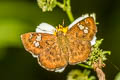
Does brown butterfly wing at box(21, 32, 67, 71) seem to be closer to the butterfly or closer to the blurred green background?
the butterfly

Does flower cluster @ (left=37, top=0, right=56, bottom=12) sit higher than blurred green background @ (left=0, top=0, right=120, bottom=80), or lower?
higher

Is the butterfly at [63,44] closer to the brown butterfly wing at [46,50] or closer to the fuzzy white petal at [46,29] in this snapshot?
the brown butterfly wing at [46,50]

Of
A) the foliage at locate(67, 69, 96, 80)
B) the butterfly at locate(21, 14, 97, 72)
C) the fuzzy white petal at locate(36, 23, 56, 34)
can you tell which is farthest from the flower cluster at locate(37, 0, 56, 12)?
the foliage at locate(67, 69, 96, 80)

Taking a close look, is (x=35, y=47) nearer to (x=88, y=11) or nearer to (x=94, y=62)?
(x=94, y=62)

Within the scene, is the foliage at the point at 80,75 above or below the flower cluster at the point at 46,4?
below

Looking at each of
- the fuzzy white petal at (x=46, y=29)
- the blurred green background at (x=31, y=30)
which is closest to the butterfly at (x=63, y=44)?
the fuzzy white petal at (x=46, y=29)

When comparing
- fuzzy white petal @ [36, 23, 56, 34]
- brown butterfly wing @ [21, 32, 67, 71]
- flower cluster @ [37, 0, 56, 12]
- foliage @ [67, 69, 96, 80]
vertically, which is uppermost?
flower cluster @ [37, 0, 56, 12]

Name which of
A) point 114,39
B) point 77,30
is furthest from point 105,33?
point 77,30
